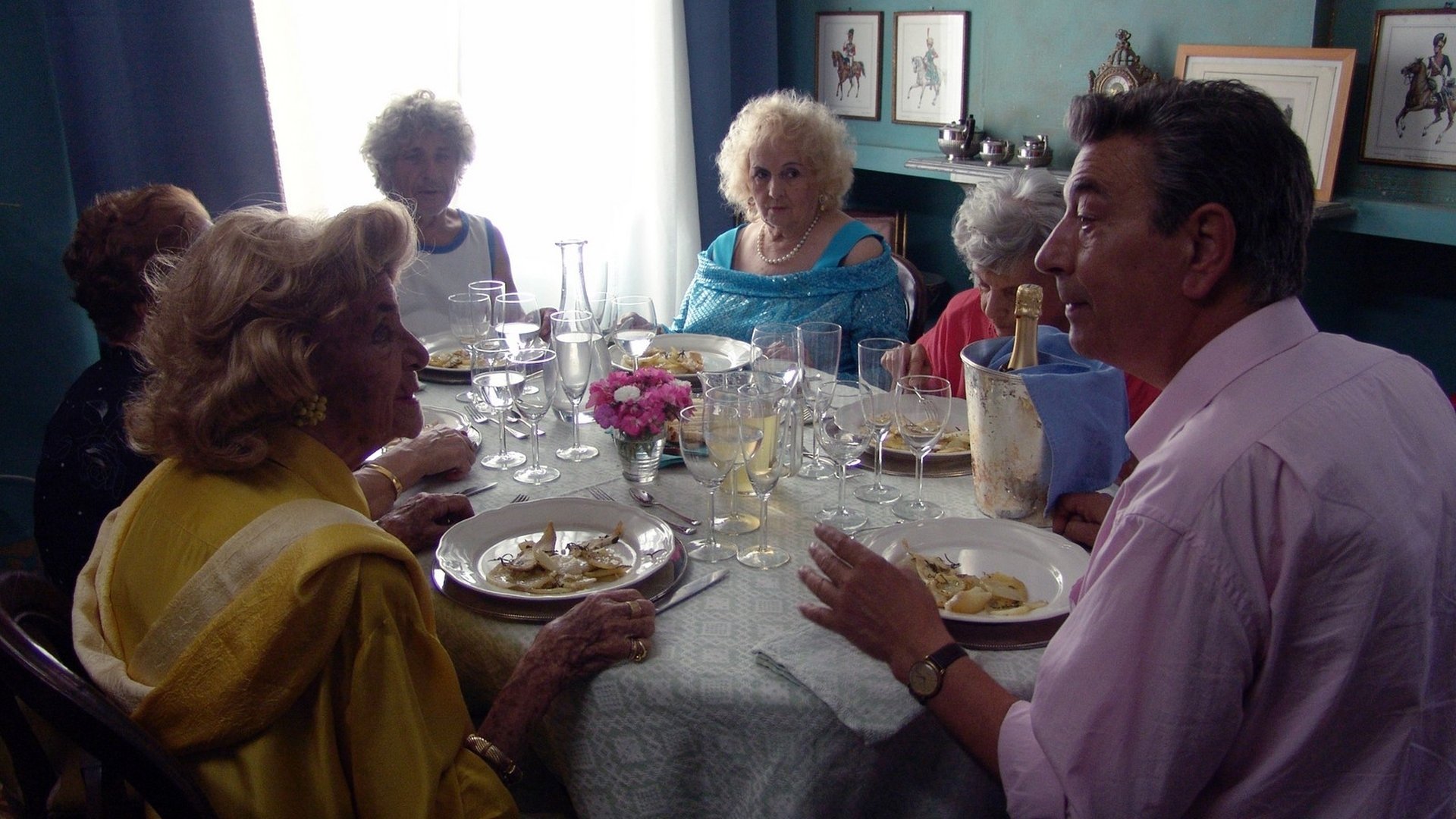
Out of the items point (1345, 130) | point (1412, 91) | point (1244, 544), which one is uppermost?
point (1412, 91)

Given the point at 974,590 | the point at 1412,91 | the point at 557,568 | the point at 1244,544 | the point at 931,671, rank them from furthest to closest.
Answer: the point at 1412,91
the point at 557,568
the point at 974,590
the point at 931,671
the point at 1244,544

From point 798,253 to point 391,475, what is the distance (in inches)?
69.7

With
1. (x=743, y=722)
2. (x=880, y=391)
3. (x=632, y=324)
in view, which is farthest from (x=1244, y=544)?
(x=632, y=324)

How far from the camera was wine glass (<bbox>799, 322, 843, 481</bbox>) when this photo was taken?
1.86m

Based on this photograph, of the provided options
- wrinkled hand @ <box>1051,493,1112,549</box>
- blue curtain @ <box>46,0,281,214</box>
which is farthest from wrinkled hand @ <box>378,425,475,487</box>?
blue curtain @ <box>46,0,281,214</box>

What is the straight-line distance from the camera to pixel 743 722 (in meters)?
1.19

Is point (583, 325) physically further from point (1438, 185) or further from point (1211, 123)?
point (1438, 185)

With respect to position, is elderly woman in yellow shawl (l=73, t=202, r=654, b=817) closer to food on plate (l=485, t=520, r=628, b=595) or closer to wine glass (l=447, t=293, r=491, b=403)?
food on plate (l=485, t=520, r=628, b=595)

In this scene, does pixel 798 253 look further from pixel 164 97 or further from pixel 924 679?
pixel 924 679

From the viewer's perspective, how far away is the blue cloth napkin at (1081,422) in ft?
4.87

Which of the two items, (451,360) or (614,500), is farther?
(451,360)

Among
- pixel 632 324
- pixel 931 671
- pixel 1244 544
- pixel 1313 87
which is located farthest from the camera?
pixel 1313 87

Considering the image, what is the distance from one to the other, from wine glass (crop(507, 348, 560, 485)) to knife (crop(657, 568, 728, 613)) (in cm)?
49

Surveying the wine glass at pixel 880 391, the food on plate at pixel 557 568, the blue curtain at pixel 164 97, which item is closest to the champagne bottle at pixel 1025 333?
the wine glass at pixel 880 391
